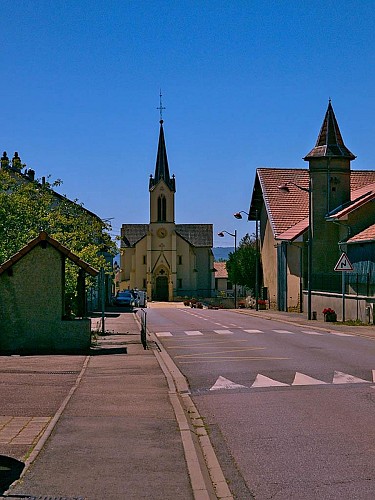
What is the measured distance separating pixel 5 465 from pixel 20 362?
36.3ft

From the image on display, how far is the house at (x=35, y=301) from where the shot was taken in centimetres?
2125

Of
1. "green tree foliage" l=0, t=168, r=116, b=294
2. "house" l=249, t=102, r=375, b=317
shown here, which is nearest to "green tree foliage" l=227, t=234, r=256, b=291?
"house" l=249, t=102, r=375, b=317

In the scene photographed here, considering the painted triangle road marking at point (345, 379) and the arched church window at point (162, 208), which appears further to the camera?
the arched church window at point (162, 208)

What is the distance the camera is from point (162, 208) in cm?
10981

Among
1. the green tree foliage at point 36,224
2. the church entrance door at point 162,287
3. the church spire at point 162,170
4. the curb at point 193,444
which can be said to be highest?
the church spire at point 162,170

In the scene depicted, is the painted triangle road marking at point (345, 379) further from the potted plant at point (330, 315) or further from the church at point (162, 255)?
the church at point (162, 255)

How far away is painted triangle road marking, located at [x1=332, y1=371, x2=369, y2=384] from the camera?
1448 cm

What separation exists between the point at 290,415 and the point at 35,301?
459 inches

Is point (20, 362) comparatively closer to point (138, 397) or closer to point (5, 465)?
point (138, 397)

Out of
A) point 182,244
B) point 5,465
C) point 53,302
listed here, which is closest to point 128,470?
point 5,465

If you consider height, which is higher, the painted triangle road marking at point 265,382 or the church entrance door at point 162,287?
the church entrance door at point 162,287

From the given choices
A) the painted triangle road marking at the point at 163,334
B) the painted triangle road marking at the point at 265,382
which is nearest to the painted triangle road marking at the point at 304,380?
the painted triangle road marking at the point at 265,382

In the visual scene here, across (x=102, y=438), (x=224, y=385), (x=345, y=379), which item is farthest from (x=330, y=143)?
(x=102, y=438)

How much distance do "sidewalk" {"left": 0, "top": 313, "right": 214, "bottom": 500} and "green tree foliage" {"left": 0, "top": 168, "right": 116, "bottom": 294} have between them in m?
11.0
